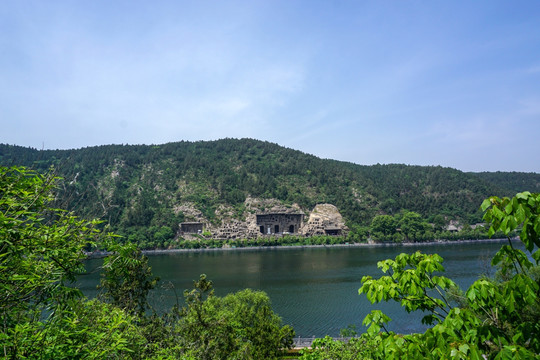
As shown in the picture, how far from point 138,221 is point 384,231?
84.1m

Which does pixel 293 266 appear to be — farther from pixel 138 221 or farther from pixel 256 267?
pixel 138 221

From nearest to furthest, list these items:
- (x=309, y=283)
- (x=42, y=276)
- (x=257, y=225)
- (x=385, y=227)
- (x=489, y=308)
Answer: (x=489, y=308)
(x=42, y=276)
(x=309, y=283)
(x=385, y=227)
(x=257, y=225)

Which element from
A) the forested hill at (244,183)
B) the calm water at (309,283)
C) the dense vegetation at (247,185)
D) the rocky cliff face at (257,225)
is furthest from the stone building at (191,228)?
the calm water at (309,283)

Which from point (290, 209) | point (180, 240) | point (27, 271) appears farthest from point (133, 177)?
point (27, 271)

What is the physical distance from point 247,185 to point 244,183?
11.4 ft

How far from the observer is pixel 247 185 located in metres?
132

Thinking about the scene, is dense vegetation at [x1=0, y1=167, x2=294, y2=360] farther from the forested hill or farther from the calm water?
the forested hill

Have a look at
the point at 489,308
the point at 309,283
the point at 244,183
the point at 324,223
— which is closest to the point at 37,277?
the point at 489,308

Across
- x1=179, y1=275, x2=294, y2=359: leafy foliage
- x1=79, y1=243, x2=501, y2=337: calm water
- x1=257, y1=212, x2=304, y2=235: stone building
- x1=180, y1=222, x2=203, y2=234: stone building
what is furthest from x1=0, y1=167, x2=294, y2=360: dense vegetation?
x1=257, y1=212, x2=304, y2=235: stone building

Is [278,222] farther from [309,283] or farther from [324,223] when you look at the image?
[309,283]

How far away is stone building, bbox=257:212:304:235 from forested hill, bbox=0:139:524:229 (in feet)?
25.1

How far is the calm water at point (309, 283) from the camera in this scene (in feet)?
95.5

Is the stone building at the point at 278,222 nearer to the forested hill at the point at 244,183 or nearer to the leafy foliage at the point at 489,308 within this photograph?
the forested hill at the point at 244,183

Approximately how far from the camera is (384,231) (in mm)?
100188
